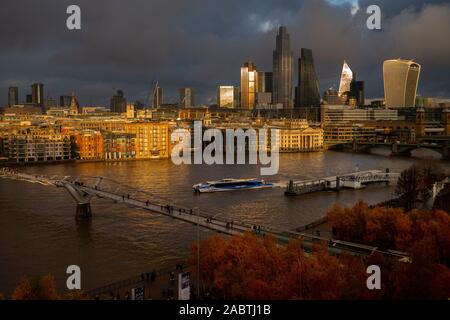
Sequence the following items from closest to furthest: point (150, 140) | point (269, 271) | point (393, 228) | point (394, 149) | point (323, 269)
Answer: point (323, 269) → point (269, 271) → point (393, 228) → point (150, 140) → point (394, 149)

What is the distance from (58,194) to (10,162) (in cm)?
937

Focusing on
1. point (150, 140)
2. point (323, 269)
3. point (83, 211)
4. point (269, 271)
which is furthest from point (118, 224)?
point (150, 140)

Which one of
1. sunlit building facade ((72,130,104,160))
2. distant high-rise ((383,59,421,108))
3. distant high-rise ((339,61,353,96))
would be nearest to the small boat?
sunlit building facade ((72,130,104,160))

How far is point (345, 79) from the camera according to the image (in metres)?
73.9

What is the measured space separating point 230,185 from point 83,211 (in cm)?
464

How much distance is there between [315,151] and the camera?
28.7 meters

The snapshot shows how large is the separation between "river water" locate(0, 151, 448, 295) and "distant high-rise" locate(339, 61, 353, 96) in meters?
58.9

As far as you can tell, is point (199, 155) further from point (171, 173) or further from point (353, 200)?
point (353, 200)

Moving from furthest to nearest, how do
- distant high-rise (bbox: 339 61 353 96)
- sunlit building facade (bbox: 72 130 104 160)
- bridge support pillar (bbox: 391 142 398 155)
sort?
1. distant high-rise (bbox: 339 61 353 96)
2. bridge support pillar (bbox: 391 142 398 155)
3. sunlit building facade (bbox: 72 130 104 160)

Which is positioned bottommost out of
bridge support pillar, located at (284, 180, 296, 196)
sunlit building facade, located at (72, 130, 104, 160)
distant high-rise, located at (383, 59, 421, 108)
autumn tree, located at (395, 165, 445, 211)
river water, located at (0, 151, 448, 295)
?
river water, located at (0, 151, 448, 295)

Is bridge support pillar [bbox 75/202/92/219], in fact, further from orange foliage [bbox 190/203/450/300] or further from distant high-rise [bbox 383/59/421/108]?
distant high-rise [bbox 383/59/421/108]

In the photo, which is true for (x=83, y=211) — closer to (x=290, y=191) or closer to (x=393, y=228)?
(x=290, y=191)

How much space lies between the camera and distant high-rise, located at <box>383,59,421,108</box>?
47.2 meters
